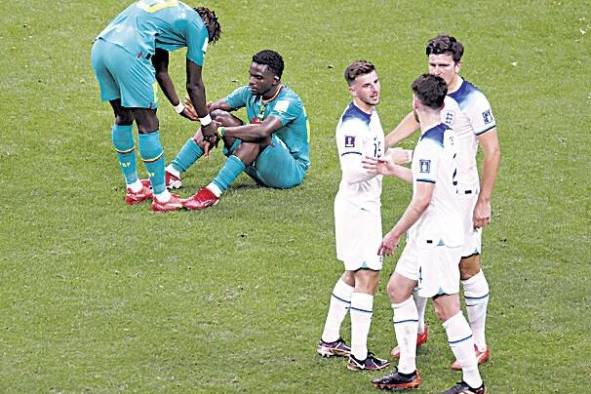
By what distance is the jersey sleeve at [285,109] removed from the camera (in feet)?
32.7

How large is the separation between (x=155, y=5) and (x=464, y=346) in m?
4.43

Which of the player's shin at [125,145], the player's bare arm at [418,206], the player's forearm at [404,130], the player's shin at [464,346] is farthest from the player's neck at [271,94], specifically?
the player's shin at [464,346]

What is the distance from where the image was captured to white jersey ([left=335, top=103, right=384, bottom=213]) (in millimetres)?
6918

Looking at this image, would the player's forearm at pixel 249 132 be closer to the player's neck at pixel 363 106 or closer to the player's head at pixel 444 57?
the player's neck at pixel 363 106

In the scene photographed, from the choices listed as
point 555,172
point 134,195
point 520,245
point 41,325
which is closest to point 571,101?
point 555,172

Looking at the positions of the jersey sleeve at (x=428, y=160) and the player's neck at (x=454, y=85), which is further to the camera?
the player's neck at (x=454, y=85)

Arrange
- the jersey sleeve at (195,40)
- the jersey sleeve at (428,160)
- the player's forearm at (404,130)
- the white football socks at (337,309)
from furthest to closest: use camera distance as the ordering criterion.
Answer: the jersey sleeve at (195,40), the player's forearm at (404,130), the white football socks at (337,309), the jersey sleeve at (428,160)

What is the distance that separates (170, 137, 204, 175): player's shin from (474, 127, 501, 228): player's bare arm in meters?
3.96

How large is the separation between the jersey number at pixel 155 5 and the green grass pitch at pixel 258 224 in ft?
5.44

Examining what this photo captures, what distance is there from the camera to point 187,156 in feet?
34.6

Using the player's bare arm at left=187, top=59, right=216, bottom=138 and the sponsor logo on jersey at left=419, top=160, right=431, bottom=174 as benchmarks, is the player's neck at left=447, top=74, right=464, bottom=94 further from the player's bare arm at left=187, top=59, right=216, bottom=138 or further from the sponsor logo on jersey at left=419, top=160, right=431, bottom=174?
the player's bare arm at left=187, top=59, right=216, bottom=138

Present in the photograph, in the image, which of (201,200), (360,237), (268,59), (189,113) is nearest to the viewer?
(360,237)

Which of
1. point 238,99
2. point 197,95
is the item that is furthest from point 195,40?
point 238,99

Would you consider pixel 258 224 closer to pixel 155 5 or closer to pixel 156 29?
pixel 156 29
